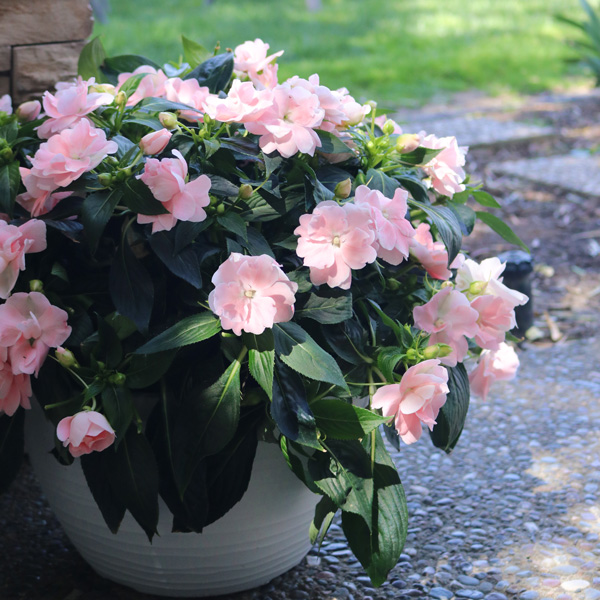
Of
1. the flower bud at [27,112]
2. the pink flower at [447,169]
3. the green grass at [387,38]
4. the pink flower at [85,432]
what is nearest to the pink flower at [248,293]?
the pink flower at [85,432]

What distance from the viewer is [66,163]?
109 cm

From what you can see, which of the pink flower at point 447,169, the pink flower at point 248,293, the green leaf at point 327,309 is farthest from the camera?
the pink flower at point 447,169

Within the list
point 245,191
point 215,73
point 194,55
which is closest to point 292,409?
point 245,191

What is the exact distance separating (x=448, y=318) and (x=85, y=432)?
1.74ft

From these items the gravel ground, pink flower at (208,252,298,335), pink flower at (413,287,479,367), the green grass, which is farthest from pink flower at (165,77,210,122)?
the green grass

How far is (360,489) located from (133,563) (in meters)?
0.42

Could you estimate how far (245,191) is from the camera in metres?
1.12

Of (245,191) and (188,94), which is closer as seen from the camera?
(245,191)

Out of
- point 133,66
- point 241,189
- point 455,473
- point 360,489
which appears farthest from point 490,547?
point 133,66

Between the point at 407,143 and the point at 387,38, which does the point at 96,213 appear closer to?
the point at 407,143

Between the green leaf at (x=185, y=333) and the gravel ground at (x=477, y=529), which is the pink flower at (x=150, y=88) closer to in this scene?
the green leaf at (x=185, y=333)

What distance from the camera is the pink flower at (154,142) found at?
1.12 meters

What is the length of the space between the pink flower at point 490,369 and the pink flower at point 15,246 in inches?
28.3

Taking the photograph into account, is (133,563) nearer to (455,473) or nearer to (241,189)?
(241,189)
